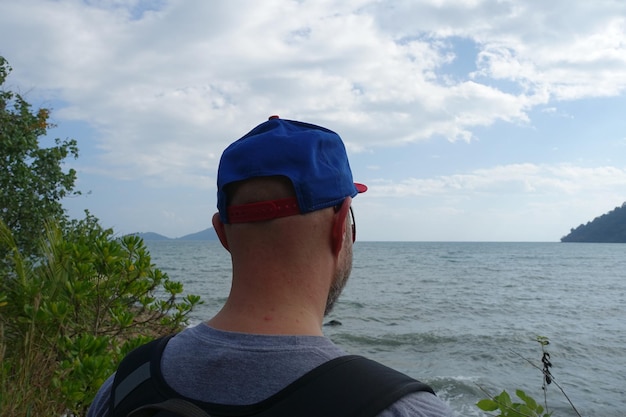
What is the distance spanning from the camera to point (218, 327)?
4.25 ft

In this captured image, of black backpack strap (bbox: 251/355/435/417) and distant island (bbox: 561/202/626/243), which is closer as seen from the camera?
black backpack strap (bbox: 251/355/435/417)

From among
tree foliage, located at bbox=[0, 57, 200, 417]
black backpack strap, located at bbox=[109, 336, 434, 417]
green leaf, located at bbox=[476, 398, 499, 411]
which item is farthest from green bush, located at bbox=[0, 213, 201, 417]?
black backpack strap, located at bbox=[109, 336, 434, 417]

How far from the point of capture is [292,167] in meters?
1.37

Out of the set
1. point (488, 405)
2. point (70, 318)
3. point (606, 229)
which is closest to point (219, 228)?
point (488, 405)

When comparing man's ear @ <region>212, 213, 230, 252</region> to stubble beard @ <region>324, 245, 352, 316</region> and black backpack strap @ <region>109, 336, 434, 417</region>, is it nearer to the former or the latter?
stubble beard @ <region>324, 245, 352, 316</region>

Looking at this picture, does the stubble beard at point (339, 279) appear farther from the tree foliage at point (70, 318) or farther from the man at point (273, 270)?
the tree foliage at point (70, 318)

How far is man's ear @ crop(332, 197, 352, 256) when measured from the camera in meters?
1.38

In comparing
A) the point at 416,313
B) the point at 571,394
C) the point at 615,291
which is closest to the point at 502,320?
the point at 416,313

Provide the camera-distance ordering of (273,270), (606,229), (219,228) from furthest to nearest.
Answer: (606,229) < (219,228) < (273,270)

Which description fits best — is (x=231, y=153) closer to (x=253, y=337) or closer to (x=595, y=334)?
(x=253, y=337)

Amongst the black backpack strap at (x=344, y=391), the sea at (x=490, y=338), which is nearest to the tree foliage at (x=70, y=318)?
the sea at (x=490, y=338)

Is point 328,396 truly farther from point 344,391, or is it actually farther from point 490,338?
point 490,338

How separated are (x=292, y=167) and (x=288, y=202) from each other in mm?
99

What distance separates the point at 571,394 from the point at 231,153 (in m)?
10.7
